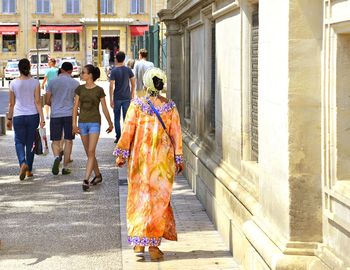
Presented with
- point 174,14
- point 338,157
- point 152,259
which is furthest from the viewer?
point 174,14

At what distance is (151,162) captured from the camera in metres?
8.01

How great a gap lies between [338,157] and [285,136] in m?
0.40

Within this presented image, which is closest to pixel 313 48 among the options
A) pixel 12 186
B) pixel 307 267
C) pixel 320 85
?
pixel 320 85

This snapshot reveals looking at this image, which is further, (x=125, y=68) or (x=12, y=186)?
(x=125, y=68)

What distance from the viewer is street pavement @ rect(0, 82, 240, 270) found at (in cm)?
783

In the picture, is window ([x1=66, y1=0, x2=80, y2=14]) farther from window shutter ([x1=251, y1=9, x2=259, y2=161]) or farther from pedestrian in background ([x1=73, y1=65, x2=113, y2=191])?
window shutter ([x1=251, y1=9, x2=259, y2=161])

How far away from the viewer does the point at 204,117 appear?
11414mm

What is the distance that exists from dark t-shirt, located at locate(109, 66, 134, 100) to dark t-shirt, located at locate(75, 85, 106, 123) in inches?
175

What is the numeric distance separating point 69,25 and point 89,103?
6762cm

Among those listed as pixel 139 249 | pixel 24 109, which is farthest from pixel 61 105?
pixel 139 249

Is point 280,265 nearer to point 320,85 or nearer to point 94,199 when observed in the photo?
point 320,85

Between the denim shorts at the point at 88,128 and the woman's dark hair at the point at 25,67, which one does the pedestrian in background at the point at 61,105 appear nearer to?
the woman's dark hair at the point at 25,67

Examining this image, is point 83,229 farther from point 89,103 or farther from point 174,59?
point 174,59

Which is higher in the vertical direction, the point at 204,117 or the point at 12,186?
the point at 204,117
